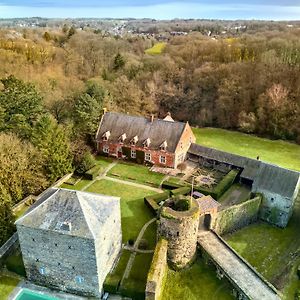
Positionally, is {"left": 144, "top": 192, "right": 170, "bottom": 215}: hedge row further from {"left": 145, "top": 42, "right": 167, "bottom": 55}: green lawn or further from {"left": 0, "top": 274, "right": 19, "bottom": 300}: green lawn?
{"left": 145, "top": 42, "right": 167, "bottom": 55}: green lawn

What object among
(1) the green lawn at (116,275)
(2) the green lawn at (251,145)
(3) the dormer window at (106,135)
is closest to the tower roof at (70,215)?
(1) the green lawn at (116,275)

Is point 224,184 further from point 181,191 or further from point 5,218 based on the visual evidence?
point 5,218

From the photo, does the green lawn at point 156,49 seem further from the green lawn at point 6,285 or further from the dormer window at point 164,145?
the green lawn at point 6,285

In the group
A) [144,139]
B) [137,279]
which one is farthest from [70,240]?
[144,139]

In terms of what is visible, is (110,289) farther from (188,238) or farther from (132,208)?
(132,208)

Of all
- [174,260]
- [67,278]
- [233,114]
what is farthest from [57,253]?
[233,114]
